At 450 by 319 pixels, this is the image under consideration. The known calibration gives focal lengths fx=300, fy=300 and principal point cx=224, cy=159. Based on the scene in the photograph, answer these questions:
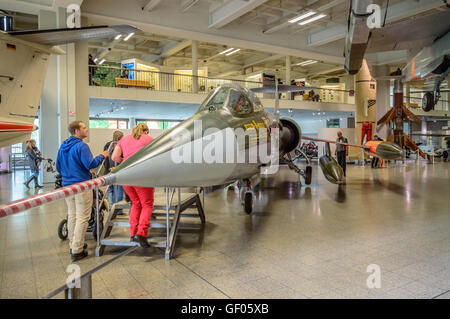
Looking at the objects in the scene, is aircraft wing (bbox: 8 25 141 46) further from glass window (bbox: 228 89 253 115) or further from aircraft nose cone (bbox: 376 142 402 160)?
aircraft nose cone (bbox: 376 142 402 160)

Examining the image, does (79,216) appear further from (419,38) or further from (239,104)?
(419,38)

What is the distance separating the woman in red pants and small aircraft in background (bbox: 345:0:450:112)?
13.2 ft

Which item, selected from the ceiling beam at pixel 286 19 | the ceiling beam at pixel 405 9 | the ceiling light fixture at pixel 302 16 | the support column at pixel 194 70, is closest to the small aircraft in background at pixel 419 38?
the ceiling beam at pixel 286 19

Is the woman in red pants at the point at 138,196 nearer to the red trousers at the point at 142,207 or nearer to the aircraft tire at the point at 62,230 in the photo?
the red trousers at the point at 142,207

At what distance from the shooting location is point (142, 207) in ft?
12.8

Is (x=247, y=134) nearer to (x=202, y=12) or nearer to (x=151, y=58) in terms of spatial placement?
(x=202, y=12)

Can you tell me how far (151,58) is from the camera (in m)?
25.2

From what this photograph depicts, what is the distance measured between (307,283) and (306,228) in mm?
2128

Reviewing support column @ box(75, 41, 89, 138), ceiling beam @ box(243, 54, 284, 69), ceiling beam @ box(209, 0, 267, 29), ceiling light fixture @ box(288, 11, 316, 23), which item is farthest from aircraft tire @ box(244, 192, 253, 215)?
ceiling beam @ box(243, 54, 284, 69)

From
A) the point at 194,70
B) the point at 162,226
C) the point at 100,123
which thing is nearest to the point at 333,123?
the point at 194,70

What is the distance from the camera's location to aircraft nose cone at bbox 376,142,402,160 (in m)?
8.91

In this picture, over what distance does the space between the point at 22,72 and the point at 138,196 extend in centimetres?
508

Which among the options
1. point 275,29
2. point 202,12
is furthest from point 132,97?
point 275,29

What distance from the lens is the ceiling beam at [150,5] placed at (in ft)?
38.2
